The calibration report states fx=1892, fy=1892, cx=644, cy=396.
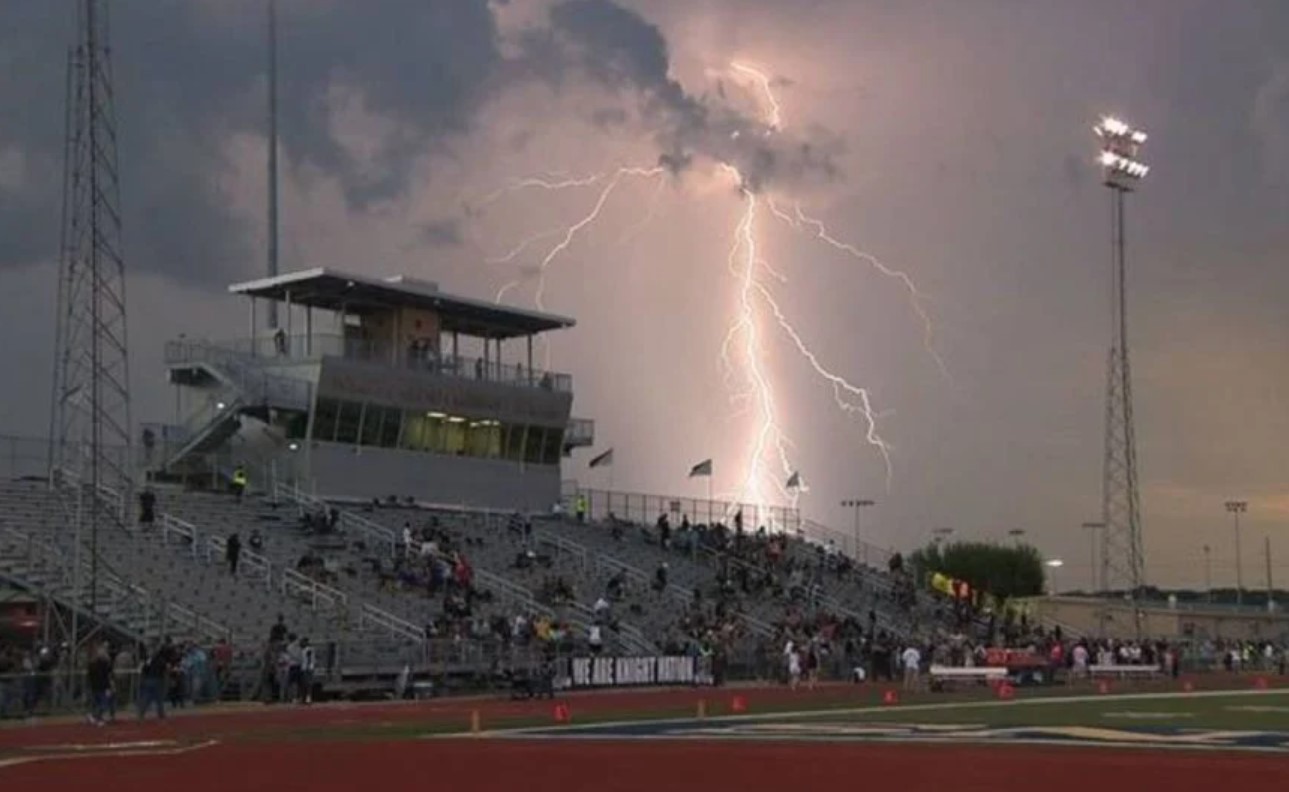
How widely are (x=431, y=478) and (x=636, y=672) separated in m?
19.2

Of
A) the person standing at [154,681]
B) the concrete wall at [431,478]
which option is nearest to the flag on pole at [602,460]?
the concrete wall at [431,478]

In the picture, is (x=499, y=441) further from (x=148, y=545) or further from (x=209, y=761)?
(x=209, y=761)

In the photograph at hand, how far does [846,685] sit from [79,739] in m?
30.7

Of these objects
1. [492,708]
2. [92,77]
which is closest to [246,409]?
[92,77]

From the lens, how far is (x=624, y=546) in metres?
73.4

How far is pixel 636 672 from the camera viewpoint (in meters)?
55.3

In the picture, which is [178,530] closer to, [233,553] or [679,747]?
[233,553]

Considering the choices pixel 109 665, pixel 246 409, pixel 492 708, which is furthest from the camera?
pixel 246 409

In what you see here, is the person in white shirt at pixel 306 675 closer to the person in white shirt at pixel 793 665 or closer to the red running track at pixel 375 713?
the red running track at pixel 375 713

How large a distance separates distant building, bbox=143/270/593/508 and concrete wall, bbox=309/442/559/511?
0.05 m

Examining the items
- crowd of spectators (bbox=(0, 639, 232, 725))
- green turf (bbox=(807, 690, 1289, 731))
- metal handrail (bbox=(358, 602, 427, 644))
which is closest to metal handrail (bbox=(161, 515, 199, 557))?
metal handrail (bbox=(358, 602, 427, 644))

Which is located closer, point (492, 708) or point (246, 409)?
point (492, 708)

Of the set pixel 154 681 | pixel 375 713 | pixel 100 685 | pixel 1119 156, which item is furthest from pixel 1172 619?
pixel 100 685

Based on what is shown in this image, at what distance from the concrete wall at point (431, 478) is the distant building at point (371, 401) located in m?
0.05
